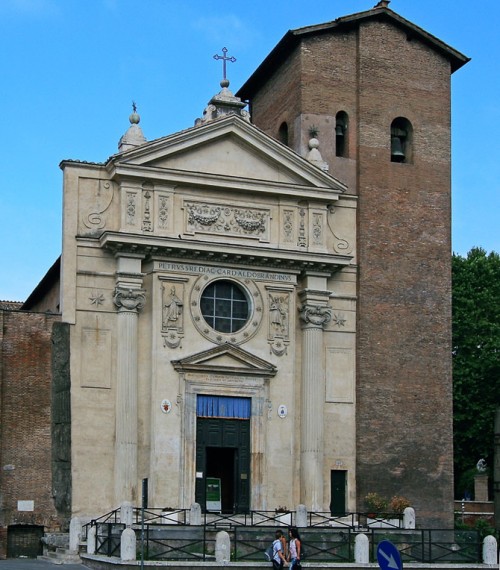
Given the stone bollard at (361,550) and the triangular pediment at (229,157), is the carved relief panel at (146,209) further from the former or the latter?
the stone bollard at (361,550)

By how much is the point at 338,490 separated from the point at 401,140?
11.8 metres

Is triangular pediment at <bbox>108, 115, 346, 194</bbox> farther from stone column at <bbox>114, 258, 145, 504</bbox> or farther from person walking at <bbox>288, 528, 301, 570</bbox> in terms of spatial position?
person walking at <bbox>288, 528, 301, 570</bbox>

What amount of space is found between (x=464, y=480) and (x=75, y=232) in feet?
83.1

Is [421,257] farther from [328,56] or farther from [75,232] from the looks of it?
[75,232]

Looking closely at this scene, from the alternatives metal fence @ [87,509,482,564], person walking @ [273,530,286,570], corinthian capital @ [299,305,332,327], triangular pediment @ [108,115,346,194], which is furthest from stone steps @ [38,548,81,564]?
triangular pediment @ [108,115,346,194]

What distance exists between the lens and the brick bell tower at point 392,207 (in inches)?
1513

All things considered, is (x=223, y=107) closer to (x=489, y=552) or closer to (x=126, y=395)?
(x=126, y=395)

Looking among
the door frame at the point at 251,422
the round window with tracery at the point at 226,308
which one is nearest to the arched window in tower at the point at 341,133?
the round window with tracery at the point at 226,308

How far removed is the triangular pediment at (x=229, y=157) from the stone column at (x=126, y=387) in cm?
358

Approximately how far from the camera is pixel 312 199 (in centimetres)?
3809

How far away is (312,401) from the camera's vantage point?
37000 millimetres

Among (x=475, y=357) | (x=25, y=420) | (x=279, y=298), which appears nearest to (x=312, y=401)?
(x=279, y=298)

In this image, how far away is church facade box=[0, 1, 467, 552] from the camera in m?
35.2

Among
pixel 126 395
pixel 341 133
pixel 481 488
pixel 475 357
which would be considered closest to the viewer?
pixel 126 395
